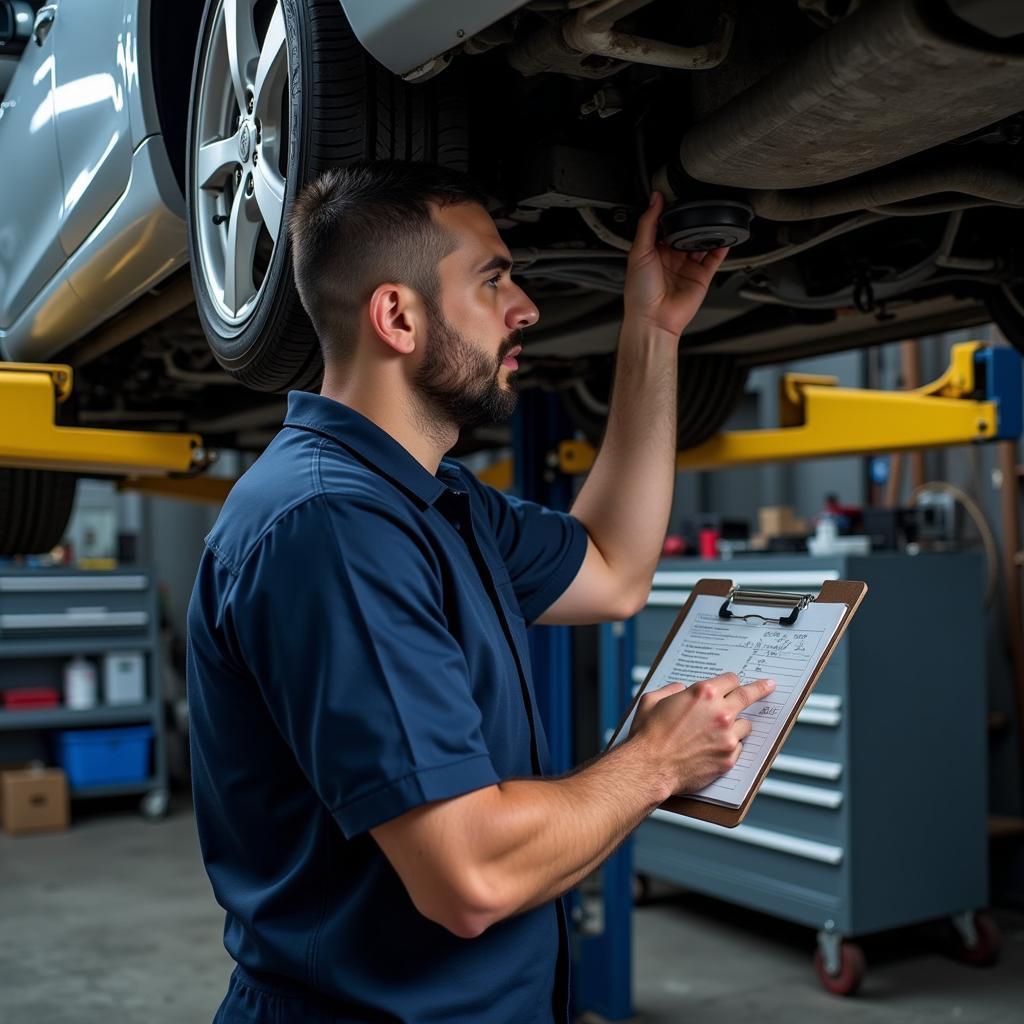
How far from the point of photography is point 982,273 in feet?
6.12

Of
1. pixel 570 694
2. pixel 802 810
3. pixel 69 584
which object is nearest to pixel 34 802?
pixel 69 584

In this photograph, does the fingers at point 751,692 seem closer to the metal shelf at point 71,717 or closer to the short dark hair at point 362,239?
the short dark hair at point 362,239

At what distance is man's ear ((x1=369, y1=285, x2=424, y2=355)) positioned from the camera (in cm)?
119

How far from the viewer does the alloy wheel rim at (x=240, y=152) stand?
1.43 m

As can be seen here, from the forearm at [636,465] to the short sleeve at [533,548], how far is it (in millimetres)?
62

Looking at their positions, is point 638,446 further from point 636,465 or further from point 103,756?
point 103,756

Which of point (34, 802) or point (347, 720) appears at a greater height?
point (347, 720)

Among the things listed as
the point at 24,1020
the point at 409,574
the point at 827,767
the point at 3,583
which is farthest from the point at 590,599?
the point at 3,583

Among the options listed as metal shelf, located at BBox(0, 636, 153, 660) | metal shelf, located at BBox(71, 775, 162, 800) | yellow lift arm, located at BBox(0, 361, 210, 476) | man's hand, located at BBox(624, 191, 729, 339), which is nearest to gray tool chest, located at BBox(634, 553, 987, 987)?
yellow lift arm, located at BBox(0, 361, 210, 476)

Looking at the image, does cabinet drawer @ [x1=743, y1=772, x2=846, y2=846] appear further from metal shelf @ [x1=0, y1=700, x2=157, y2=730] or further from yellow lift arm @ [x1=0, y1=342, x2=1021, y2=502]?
metal shelf @ [x1=0, y1=700, x2=157, y2=730]

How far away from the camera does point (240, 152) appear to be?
1.52m

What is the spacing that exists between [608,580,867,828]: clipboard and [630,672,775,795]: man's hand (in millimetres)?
30

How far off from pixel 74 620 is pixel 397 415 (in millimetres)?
5461

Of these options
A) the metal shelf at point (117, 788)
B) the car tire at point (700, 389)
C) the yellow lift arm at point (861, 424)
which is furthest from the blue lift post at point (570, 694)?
the metal shelf at point (117, 788)
